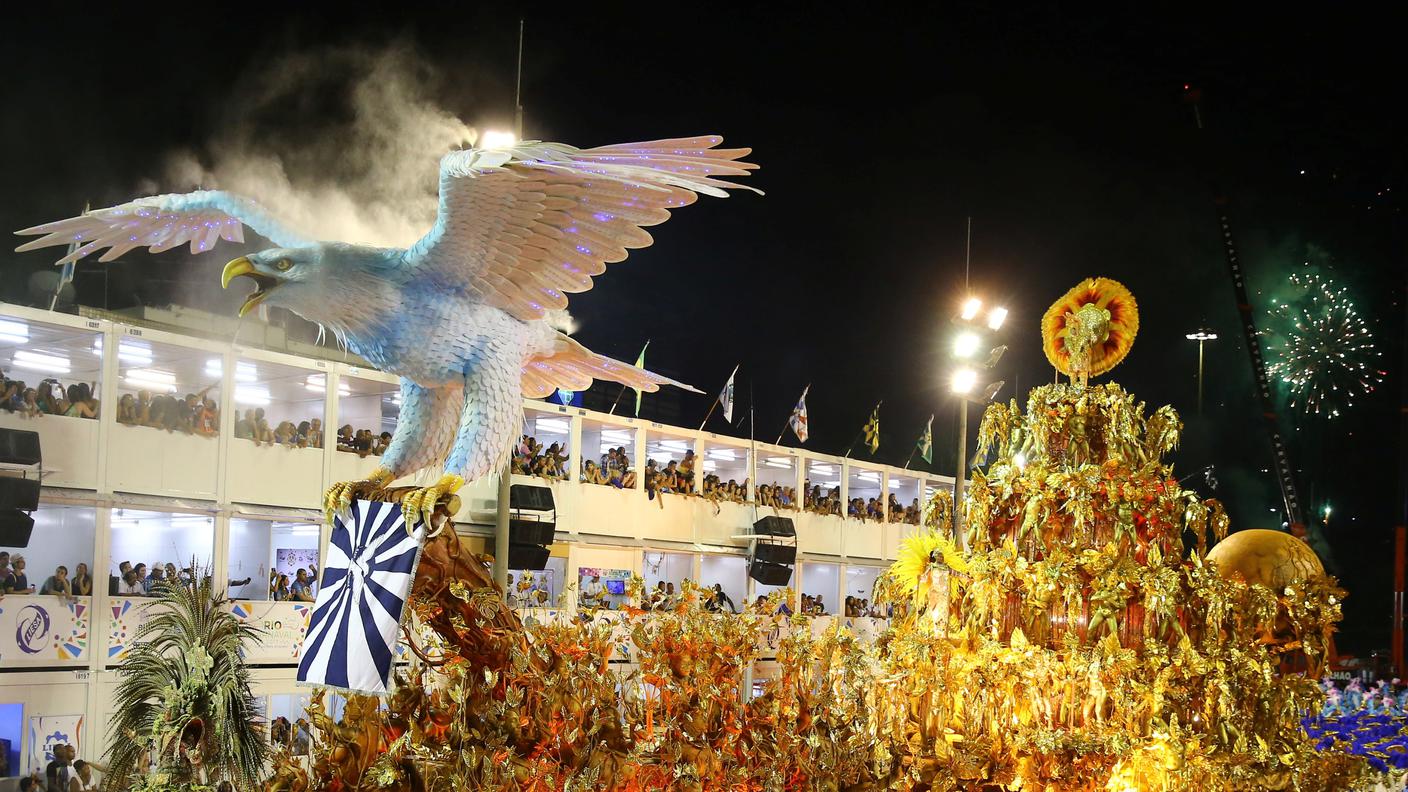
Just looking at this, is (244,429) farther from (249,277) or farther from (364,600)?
(364,600)

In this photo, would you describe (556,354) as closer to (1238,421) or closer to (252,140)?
(252,140)

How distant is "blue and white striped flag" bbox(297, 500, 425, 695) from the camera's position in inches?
249

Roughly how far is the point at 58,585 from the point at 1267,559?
507 inches

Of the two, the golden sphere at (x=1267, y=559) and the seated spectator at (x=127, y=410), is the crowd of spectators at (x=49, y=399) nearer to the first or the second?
the seated spectator at (x=127, y=410)

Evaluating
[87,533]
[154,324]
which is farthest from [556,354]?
[154,324]

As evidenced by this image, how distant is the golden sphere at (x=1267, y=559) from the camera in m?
10.3

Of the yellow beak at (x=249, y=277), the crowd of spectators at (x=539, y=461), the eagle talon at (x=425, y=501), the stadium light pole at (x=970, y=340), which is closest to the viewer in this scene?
the eagle talon at (x=425, y=501)

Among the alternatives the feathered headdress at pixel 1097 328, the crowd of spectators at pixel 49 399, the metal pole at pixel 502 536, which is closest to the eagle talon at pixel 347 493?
the metal pole at pixel 502 536

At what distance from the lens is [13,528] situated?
13.9 metres

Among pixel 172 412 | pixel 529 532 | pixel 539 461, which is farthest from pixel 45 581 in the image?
pixel 539 461

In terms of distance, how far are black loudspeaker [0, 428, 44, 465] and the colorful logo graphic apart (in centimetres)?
165

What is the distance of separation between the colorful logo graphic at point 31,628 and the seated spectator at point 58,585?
28cm

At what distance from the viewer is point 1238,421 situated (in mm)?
29562

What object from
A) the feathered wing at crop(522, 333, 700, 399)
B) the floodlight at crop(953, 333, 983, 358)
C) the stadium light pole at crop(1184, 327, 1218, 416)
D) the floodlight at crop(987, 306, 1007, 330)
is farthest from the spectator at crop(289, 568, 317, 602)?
the stadium light pole at crop(1184, 327, 1218, 416)
